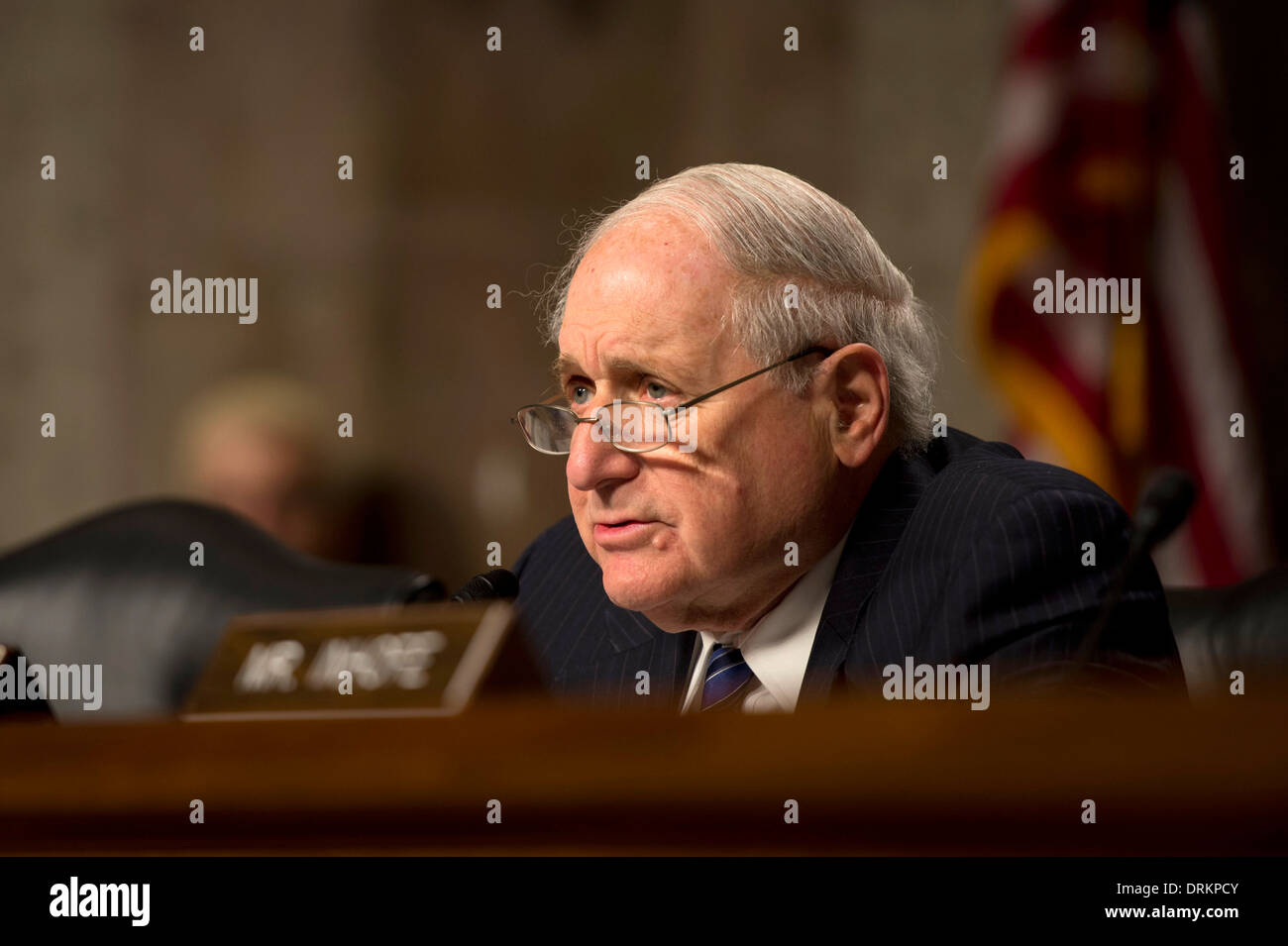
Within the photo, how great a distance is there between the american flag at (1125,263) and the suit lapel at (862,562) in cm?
210

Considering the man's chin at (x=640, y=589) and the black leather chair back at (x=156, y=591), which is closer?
the man's chin at (x=640, y=589)

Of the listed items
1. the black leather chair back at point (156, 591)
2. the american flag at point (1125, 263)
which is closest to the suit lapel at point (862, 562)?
the black leather chair back at point (156, 591)

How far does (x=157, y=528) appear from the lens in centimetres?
252

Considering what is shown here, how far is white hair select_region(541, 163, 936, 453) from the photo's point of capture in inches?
71.4

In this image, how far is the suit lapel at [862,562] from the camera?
5.72 ft

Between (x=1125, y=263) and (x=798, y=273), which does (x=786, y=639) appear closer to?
(x=798, y=273)

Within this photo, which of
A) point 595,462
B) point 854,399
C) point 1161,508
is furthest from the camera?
point 854,399

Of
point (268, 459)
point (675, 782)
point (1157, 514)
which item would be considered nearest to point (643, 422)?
point (1157, 514)

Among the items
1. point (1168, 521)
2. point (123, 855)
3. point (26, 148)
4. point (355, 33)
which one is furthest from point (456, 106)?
point (123, 855)

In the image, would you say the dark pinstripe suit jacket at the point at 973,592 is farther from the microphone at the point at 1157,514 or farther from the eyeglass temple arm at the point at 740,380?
the eyeglass temple arm at the point at 740,380

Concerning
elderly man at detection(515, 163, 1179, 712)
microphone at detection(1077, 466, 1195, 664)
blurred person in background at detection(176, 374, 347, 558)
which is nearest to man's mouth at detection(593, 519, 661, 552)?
elderly man at detection(515, 163, 1179, 712)

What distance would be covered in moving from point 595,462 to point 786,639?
356 millimetres

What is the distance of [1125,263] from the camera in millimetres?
4027

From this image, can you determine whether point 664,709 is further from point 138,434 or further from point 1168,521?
point 138,434
